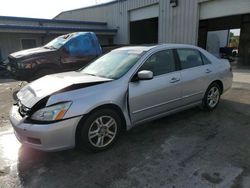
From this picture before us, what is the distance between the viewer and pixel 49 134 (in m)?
2.72

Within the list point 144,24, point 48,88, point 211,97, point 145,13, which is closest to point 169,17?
point 145,13

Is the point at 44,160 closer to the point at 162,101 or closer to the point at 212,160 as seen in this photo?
the point at 162,101

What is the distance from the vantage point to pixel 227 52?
987 inches

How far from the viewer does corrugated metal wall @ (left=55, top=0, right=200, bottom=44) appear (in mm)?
12781

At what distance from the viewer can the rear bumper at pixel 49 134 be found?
8.94 feet

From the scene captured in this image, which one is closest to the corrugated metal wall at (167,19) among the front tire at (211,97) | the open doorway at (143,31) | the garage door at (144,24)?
the garage door at (144,24)

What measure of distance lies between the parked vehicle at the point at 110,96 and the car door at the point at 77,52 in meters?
3.56

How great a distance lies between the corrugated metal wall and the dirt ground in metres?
9.90

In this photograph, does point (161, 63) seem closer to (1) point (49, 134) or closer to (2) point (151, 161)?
(2) point (151, 161)

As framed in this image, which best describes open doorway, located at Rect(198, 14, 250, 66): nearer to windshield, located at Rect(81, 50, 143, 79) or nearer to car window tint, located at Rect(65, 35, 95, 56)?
car window tint, located at Rect(65, 35, 95, 56)

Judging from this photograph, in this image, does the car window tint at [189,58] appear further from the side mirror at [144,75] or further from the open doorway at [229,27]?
the open doorway at [229,27]

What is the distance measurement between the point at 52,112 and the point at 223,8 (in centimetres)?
1174

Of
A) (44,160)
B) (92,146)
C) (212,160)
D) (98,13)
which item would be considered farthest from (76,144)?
(98,13)

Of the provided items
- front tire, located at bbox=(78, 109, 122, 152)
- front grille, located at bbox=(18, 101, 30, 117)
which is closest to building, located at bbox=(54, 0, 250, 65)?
front tire, located at bbox=(78, 109, 122, 152)
